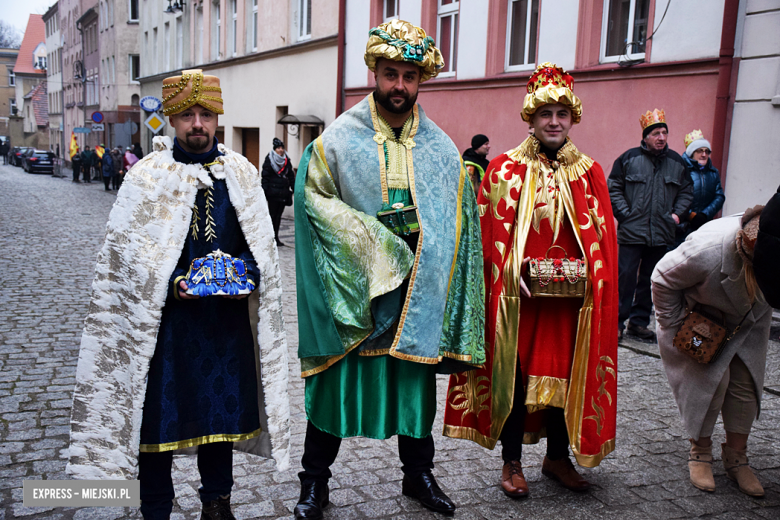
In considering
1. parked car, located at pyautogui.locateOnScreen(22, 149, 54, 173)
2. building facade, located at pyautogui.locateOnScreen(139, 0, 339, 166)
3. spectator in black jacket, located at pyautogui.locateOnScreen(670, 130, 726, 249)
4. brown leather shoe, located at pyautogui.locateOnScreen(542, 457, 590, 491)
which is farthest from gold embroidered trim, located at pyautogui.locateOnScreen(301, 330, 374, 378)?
parked car, located at pyautogui.locateOnScreen(22, 149, 54, 173)

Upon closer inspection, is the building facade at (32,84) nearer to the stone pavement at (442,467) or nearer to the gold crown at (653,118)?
the stone pavement at (442,467)

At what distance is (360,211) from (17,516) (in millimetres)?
1950

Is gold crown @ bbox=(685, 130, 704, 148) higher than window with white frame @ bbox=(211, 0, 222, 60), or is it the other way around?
window with white frame @ bbox=(211, 0, 222, 60)

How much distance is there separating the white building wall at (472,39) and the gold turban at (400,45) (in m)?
9.21

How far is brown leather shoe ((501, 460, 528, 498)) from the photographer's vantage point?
347cm

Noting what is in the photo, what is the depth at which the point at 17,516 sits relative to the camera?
3.12 metres

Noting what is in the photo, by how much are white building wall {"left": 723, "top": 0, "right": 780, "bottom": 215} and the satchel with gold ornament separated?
5.34 m

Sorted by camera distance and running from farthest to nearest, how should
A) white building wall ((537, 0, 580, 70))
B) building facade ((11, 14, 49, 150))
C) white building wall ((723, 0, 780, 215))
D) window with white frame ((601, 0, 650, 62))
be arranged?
building facade ((11, 14, 49, 150)), white building wall ((537, 0, 580, 70)), window with white frame ((601, 0, 650, 62)), white building wall ((723, 0, 780, 215))

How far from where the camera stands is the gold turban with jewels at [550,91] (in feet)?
11.1

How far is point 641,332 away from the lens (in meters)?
6.86

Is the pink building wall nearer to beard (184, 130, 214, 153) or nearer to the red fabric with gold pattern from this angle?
the red fabric with gold pattern

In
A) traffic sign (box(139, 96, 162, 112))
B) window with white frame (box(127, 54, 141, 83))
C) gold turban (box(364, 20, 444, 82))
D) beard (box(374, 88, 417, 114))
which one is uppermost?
window with white frame (box(127, 54, 141, 83))

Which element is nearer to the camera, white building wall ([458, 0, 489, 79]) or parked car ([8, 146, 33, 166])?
white building wall ([458, 0, 489, 79])

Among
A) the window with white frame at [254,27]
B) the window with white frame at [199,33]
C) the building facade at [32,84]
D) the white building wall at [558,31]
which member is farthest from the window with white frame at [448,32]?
the building facade at [32,84]
